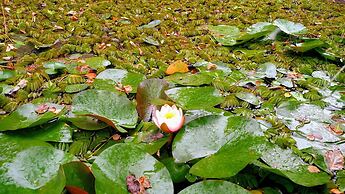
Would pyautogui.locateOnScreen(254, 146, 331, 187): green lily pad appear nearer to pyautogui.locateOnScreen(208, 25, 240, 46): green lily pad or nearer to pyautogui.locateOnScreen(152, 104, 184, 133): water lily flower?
pyautogui.locateOnScreen(152, 104, 184, 133): water lily flower

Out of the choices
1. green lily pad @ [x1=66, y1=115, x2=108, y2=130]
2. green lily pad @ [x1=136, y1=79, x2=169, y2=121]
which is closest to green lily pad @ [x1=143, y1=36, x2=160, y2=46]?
green lily pad @ [x1=136, y1=79, x2=169, y2=121]

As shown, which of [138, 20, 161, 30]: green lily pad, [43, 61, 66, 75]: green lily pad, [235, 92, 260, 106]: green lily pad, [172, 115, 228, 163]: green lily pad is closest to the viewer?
[172, 115, 228, 163]: green lily pad

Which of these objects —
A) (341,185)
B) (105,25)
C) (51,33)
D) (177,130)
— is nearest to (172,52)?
(105,25)

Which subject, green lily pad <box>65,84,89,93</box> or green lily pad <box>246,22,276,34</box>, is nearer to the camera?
green lily pad <box>65,84,89,93</box>

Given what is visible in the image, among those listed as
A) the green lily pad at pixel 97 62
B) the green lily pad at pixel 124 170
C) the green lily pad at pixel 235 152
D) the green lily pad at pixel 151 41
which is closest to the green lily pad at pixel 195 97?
the green lily pad at pixel 235 152

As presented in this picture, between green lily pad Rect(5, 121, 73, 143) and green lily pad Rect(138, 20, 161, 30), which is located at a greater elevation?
green lily pad Rect(5, 121, 73, 143)

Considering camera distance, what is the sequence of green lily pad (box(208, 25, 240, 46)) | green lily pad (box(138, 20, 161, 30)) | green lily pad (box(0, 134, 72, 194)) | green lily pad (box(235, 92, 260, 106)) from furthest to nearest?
green lily pad (box(138, 20, 161, 30)), green lily pad (box(208, 25, 240, 46)), green lily pad (box(235, 92, 260, 106)), green lily pad (box(0, 134, 72, 194))

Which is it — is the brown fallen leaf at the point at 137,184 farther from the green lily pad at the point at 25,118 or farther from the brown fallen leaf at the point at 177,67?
the brown fallen leaf at the point at 177,67

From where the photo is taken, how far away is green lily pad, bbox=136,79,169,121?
835 mm

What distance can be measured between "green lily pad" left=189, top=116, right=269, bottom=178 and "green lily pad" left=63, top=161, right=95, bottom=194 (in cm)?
18

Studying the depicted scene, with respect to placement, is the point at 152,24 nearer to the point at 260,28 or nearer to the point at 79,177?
the point at 260,28

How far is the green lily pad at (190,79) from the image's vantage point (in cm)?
100

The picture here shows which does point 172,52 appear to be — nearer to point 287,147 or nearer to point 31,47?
point 31,47

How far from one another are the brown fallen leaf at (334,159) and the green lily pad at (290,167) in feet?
0.15
